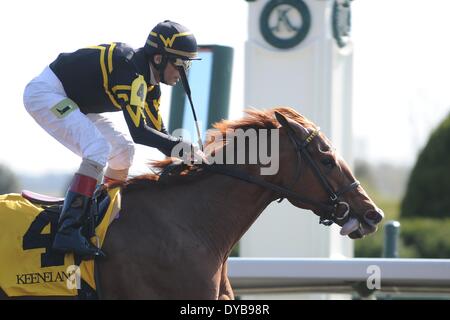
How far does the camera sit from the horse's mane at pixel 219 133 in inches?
214

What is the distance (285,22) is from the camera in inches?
365

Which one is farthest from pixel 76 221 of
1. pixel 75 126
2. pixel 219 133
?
pixel 219 133

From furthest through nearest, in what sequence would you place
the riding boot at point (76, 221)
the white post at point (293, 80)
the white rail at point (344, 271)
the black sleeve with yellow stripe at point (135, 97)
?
1. the white post at point (293, 80)
2. the white rail at point (344, 271)
3. the black sleeve with yellow stripe at point (135, 97)
4. the riding boot at point (76, 221)

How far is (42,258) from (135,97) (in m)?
0.99

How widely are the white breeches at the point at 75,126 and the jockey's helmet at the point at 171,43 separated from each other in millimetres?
503

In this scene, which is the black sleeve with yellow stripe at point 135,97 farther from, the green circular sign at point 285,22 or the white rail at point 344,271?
the green circular sign at point 285,22

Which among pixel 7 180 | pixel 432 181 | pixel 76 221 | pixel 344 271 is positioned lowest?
pixel 7 180

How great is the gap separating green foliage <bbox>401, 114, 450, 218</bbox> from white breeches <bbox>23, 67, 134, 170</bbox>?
33.6 ft

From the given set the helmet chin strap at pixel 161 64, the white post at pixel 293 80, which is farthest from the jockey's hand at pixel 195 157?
the white post at pixel 293 80

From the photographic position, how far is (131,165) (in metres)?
5.55

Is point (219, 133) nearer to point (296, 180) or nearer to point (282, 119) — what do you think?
point (282, 119)

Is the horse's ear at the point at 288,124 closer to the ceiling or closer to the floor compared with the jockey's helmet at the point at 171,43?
closer to the floor
